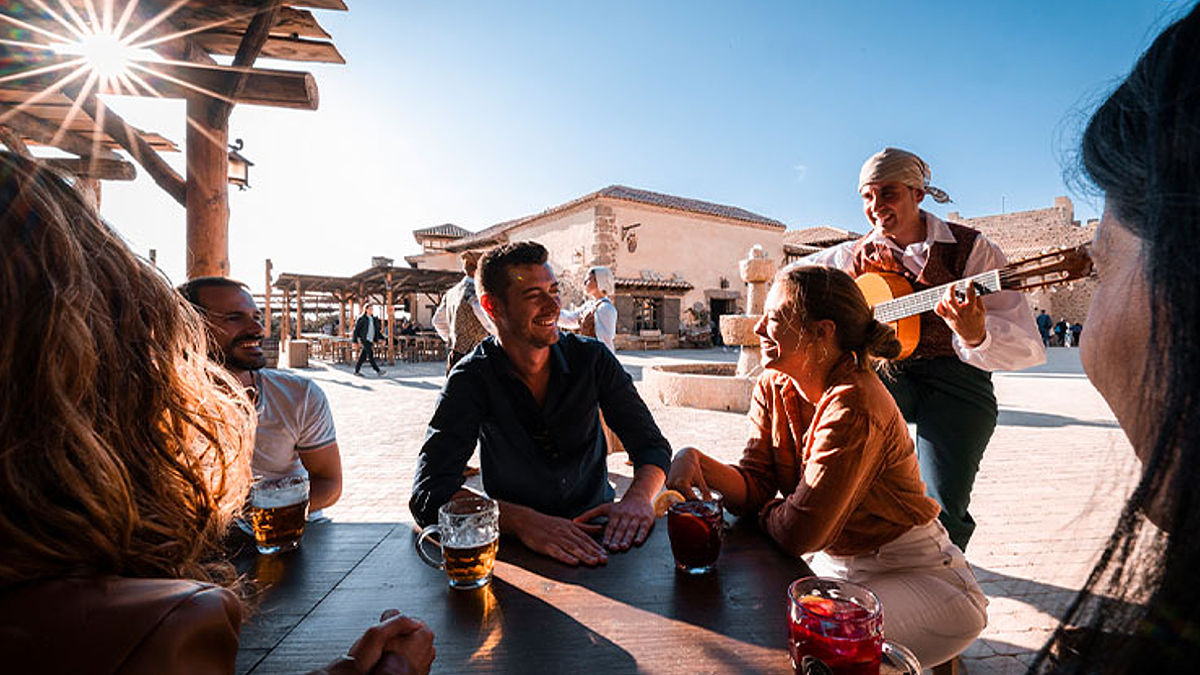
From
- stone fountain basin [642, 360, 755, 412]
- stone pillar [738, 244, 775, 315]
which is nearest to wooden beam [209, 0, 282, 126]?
stone pillar [738, 244, 775, 315]

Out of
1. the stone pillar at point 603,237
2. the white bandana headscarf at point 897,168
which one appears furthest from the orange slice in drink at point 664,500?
the stone pillar at point 603,237

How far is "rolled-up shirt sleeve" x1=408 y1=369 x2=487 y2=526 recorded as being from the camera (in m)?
1.64

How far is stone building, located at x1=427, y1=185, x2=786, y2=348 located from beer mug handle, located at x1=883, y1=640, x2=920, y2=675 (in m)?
20.3

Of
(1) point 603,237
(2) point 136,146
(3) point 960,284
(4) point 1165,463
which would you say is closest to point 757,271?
(3) point 960,284

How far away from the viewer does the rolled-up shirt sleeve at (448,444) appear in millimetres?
1642

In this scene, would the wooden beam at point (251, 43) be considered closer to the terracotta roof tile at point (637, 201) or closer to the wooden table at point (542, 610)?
the wooden table at point (542, 610)

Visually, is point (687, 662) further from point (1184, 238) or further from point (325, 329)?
point (325, 329)

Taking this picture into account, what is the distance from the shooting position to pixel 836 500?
4.38 feet

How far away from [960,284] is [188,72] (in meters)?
4.88

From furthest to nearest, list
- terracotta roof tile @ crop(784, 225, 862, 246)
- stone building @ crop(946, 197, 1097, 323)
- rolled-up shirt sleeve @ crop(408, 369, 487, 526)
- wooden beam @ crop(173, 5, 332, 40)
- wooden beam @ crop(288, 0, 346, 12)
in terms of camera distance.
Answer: terracotta roof tile @ crop(784, 225, 862, 246), stone building @ crop(946, 197, 1097, 323), wooden beam @ crop(173, 5, 332, 40), wooden beam @ crop(288, 0, 346, 12), rolled-up shirt sleeve @ crop(408, 369, 487, 526)

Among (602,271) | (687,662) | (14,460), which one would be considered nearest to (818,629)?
(687,662)

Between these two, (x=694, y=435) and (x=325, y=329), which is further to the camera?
Answer: (x=325, y=329)

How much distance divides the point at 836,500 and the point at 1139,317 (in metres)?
0.87

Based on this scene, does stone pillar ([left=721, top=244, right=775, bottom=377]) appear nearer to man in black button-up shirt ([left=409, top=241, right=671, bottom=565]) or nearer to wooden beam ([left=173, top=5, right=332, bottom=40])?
man in black button-up shirt ([left=409, top=241, right=671, bottom=565])
